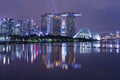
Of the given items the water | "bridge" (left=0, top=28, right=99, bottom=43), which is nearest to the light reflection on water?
the water

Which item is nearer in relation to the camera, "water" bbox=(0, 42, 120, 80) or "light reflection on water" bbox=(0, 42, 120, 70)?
"water" bbox=(0, 42, 120, 80)

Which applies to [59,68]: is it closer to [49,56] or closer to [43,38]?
[49,56]

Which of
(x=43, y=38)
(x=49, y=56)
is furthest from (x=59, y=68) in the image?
(x=43, y=38)

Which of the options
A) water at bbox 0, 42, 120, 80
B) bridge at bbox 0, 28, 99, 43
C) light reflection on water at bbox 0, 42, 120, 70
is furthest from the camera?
bridge at bbox 0, 28, 99, 43

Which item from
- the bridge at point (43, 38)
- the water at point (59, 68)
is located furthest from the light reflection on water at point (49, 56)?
the bridge at point (43, 38)

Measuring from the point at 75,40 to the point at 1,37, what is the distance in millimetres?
42994

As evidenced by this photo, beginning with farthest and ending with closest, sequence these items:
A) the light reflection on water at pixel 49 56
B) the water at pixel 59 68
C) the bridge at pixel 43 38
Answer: the bridge at pixel 43 38
the light reflection on water at pixel 49 56
the water at pixel 59 68

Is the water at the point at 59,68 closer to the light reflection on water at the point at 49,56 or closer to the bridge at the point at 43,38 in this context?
the light reflection on water at the point at 49,56

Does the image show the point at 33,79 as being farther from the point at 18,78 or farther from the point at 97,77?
the point at 97,77

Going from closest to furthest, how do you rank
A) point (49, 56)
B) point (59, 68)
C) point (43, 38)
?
point (59, 68), point (49, 56), point (43, 38)

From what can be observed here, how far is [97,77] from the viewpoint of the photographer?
17.2 metres

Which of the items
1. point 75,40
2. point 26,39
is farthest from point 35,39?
point 75,40

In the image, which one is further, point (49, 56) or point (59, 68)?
point (49, 56)

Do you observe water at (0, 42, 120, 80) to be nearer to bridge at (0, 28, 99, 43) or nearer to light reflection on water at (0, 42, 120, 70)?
light reflection on water at (0, 42, 120, 70)
